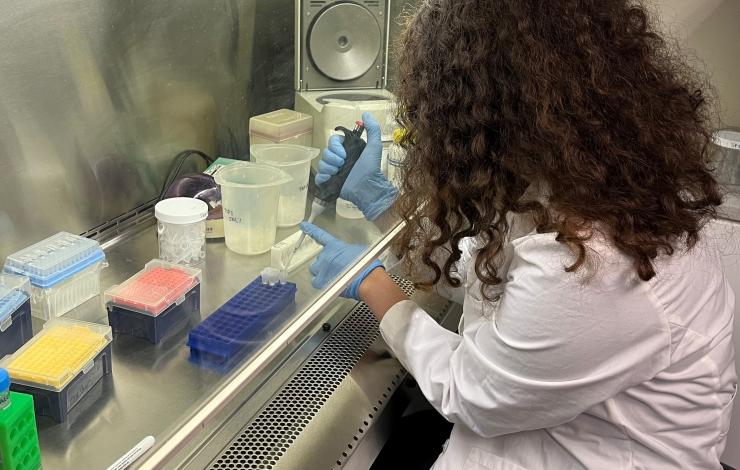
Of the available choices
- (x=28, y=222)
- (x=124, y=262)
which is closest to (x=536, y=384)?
(x=124, y=262)

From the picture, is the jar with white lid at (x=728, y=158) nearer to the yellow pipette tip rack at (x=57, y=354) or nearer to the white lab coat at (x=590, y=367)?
the white lab coat at (x=590, y=367)

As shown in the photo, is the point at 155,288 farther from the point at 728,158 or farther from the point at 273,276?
the point at 728,158

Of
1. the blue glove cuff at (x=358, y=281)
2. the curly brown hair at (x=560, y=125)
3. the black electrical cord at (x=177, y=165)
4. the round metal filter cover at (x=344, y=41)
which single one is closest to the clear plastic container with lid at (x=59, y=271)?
the black electrical cord at (x=177, y=165)

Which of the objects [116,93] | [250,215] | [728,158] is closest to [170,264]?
[250,215]

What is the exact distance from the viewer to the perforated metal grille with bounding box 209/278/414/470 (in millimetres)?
1060

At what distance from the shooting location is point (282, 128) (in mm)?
1461

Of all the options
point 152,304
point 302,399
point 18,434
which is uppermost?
point 18,434

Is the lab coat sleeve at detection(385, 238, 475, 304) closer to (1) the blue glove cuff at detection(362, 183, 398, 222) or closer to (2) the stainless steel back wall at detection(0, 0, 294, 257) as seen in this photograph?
(1) the blue glove cuff at detection(362, 183, 398, 222)

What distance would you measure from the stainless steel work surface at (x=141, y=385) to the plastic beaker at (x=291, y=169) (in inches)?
4.6

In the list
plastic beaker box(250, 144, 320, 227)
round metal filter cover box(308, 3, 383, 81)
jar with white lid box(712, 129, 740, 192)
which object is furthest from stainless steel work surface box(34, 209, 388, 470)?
jar with white lid box(712, 129, 740, 192)

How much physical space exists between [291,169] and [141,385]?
22.9 inches

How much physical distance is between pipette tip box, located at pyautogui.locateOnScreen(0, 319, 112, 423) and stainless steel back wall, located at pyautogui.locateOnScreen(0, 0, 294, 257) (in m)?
0.34

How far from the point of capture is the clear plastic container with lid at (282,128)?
1462 mm

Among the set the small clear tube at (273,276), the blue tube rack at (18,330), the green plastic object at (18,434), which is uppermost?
the green plastic object at (18,434)
